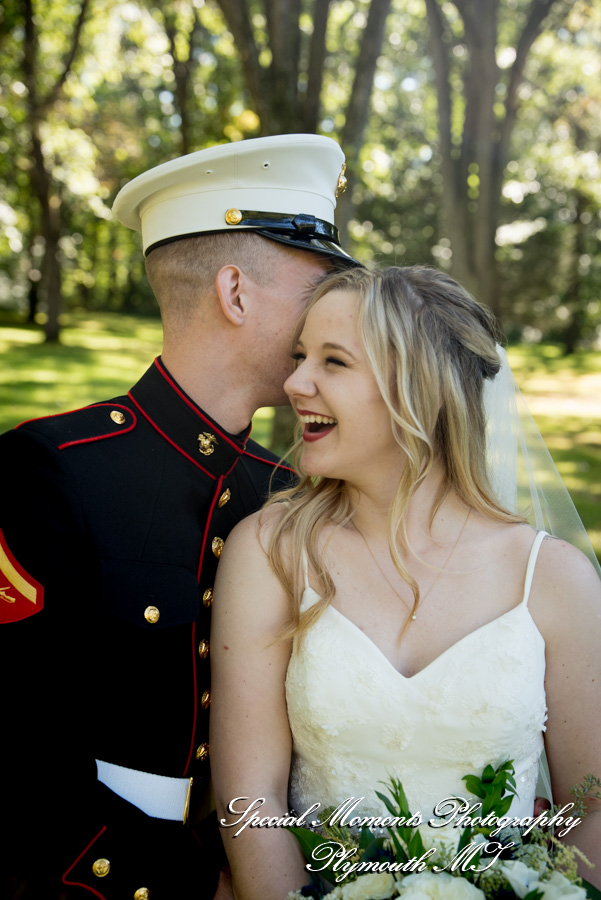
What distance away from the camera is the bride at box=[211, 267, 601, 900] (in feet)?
6.44

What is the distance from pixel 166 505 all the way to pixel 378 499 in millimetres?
616

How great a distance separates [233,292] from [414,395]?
658 mm

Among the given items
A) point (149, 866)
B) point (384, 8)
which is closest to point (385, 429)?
point (149, 866)

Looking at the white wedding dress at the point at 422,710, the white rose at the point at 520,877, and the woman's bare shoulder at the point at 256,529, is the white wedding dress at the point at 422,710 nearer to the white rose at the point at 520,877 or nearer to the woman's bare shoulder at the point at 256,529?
the woman's bare shoulder at the point at 256,529

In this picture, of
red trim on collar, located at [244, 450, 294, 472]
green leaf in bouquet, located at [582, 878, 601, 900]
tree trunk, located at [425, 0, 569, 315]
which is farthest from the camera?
tree trunk, located at [425, 0, 569, 315]

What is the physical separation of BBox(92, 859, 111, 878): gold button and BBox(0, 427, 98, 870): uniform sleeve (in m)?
0.08

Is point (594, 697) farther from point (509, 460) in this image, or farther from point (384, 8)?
point (384, 8)

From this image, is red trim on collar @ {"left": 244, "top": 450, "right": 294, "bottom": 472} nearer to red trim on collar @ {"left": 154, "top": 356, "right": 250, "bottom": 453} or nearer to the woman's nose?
red trim on collar @ {"left": 154, "top": 356, "right": 250, "bottom": 453}

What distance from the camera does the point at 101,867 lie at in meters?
1.82

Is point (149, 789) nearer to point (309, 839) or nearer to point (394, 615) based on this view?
point (309, 839)

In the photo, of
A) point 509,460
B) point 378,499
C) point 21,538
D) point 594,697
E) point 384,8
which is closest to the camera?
point 21,538

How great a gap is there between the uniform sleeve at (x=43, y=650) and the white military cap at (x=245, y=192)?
0.87m

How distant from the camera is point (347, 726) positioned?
197 centimetres

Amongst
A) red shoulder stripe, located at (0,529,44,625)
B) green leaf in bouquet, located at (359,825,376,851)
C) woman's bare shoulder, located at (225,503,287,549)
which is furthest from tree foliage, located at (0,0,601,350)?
green leaf in bouquet, located at (359,825,376,851)
